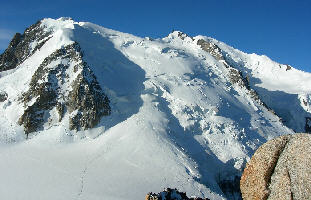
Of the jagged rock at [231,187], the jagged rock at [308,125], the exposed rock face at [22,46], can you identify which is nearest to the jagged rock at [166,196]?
the jagged rock at [231,187]

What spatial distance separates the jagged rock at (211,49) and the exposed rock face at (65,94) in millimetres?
41268

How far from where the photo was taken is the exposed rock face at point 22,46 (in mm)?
90375

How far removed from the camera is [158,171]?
5397 cm

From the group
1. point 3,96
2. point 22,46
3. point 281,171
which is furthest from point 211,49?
point 281,171

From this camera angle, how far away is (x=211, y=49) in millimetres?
105188

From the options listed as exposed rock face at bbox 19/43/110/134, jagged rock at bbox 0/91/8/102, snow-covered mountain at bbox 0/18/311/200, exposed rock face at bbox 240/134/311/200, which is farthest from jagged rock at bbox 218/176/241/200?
exposed rock face at bbox 240/134/311/200

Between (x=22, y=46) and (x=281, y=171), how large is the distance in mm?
91758

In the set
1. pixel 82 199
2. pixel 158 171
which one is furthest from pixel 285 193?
pixel 158 171

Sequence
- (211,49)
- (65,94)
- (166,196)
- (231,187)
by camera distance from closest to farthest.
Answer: (166,196) → (231,187) → (65,94) → (211,49)

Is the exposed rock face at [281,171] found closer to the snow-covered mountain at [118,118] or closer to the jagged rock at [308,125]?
the snow-covered mountain at [118,118]

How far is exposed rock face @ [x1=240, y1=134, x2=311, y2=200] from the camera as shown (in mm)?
10164

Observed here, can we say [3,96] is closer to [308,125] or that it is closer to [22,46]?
[22,46]

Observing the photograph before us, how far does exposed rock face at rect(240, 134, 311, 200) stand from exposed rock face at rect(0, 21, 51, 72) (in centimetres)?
→ 8261

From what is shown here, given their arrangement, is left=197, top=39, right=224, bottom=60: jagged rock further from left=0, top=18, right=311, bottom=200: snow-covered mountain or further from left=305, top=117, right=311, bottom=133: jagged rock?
left=305, top=117, right=311, bottom=133: jagged rock
